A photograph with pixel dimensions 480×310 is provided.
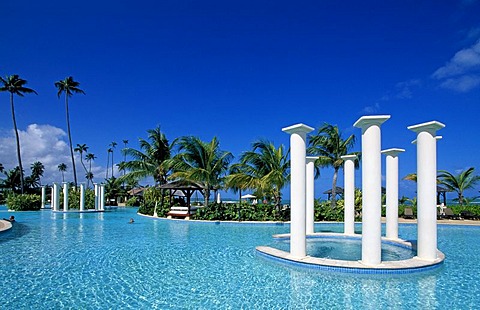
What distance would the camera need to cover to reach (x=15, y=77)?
99.6ft

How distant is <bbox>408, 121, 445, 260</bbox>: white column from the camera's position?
7.39 meters

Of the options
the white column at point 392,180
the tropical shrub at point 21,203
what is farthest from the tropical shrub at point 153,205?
the white column at point 392,180

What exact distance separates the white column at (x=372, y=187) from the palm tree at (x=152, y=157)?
21.5 meters

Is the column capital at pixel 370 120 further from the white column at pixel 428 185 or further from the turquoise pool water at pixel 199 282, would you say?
the turquoise pool water at pixel 199 282

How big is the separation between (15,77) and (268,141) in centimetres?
2804

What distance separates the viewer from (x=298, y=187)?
752cm

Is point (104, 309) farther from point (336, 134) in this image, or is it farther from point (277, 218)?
point (336, 134)

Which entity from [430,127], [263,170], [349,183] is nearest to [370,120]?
[430,127]

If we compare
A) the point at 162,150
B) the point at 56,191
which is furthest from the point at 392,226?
the point at 56,191

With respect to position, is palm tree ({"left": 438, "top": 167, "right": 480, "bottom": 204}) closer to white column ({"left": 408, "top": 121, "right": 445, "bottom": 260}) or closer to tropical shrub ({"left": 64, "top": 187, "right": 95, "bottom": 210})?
white column ({"left": 408, "top": 121, "right": 445, "bottom": 260})

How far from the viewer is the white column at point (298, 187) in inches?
297

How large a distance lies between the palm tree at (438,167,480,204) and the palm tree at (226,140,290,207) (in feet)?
51.3

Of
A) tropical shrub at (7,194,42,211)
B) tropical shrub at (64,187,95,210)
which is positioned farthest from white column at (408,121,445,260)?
tropical shrub at (7,194,42,211)

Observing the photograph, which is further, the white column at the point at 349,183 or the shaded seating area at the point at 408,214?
the shaded seating area at the point at 408,214
